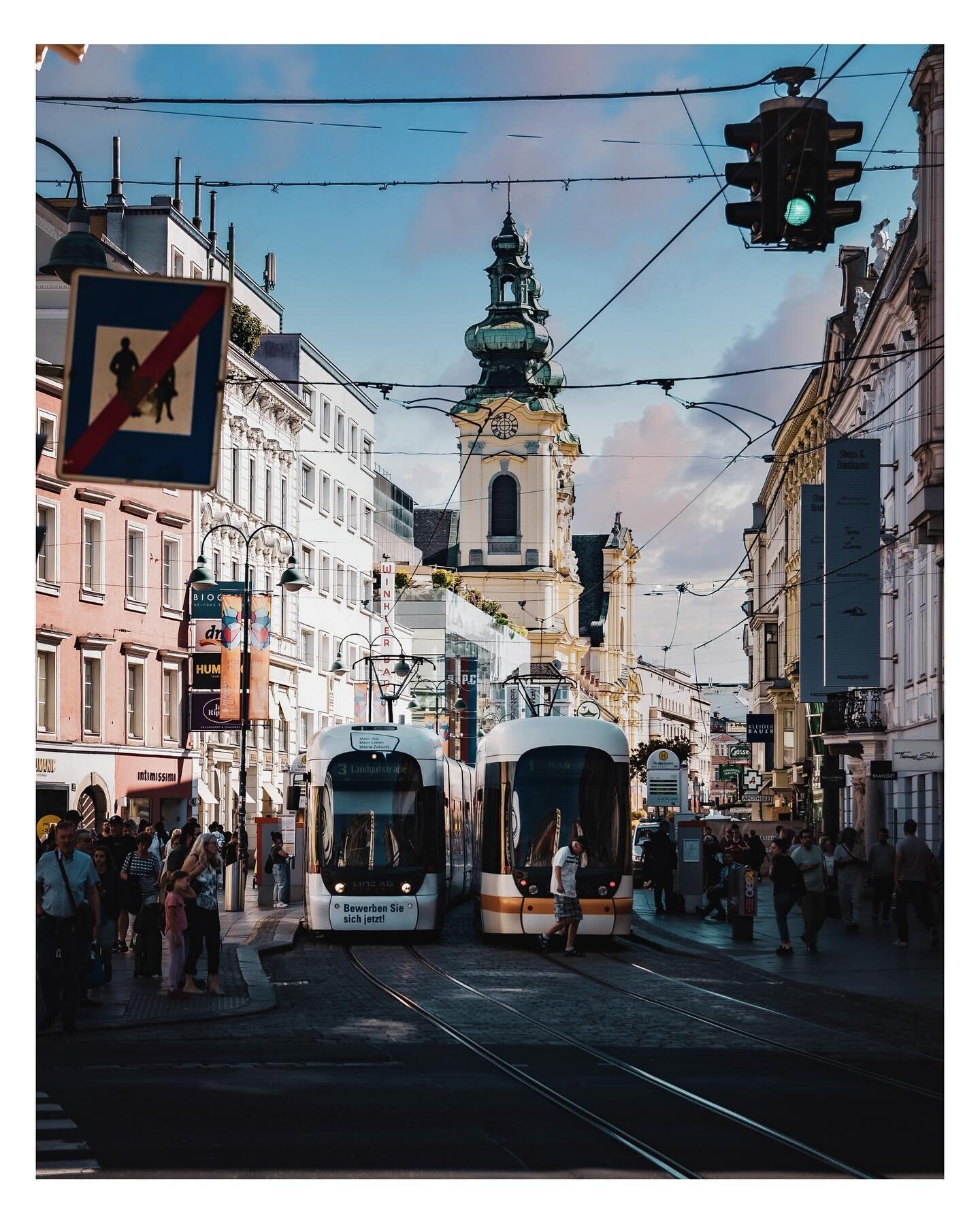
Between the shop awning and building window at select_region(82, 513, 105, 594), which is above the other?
building window at select_region(82, 513, 105, 594)

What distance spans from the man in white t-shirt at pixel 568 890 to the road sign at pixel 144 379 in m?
18.5

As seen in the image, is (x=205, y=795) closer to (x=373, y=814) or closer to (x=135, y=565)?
(x=135, y=565)

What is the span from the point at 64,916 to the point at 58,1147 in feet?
23.9

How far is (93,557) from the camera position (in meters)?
48.3

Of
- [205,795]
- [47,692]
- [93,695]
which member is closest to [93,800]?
[93,695]

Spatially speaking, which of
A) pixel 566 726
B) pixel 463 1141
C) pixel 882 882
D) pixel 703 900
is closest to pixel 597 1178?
pixel 463 1141

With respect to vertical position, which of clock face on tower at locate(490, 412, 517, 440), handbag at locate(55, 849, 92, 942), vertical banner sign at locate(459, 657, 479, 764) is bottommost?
handbag at locate(55, 849, 92, 942)

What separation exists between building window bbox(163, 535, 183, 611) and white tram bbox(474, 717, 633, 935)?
83.8 ft

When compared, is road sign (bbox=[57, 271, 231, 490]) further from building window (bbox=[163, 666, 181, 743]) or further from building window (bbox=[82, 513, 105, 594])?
building window (bbox=[163, 666, 181, 743])

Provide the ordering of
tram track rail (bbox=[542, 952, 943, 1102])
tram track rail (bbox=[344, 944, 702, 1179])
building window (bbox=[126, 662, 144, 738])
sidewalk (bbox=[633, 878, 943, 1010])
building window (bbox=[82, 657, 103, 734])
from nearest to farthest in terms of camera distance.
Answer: tram track rail (bbox=[344, 944, 702, 1179]) < tram track rail (bbox=[542, 952, 943, 1102]) < sidewalk (bbox=[633, 878, 943, 1010]) < building window (bbox=[82, 657, 103, 734]) < building window (bbox=[126, 662, 144, 738])

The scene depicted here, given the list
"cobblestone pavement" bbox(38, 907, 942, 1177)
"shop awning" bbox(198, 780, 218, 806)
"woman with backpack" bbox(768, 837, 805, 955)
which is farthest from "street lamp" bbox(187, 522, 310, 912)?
"cobblestone pavement" bbox(38, 907, 942, 1177)

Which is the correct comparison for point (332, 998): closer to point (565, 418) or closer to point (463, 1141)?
point (463, 1141)

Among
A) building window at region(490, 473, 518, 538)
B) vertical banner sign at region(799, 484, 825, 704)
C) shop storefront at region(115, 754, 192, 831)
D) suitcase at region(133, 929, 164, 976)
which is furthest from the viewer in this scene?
building window at region(490, 473, 518, 538)

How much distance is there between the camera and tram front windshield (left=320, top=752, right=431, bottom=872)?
29.8 metres
